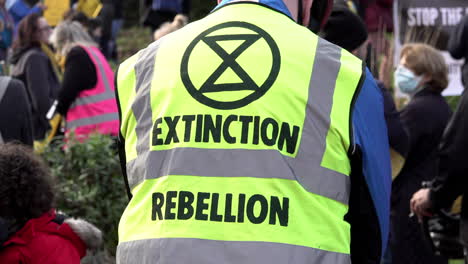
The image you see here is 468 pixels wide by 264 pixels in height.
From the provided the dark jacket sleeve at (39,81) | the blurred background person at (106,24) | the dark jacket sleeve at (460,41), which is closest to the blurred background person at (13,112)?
the dark jacket sleeve at (460,41)

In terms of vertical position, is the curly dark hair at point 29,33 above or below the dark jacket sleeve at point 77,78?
below

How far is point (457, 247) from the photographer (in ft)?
18.4

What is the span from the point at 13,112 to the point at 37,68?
4.23m

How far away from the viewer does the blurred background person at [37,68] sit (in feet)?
29.7

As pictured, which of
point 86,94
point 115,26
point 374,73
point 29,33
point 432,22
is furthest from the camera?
point 115,26

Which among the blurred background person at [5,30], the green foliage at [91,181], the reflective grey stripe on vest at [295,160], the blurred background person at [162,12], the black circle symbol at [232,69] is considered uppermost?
the black circle symbol at [232,69]

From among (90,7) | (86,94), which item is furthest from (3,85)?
(90,7)

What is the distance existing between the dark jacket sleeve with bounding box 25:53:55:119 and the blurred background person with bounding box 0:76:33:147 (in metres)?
3.95

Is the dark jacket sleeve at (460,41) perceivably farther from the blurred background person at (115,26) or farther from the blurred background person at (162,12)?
the blurred background person at (115,26)

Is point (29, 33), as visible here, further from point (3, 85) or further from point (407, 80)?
point (3, 85)

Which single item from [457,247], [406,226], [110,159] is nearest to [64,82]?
[110,159]

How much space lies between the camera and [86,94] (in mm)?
8016

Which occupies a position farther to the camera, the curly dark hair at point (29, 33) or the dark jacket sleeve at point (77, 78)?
the curly dark hair at point (29, 33)

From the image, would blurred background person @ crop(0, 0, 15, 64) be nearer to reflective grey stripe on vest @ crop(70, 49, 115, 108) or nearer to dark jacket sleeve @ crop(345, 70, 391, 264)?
reflective grey stripe on vest @ crop(70, 49, 115, 108)
